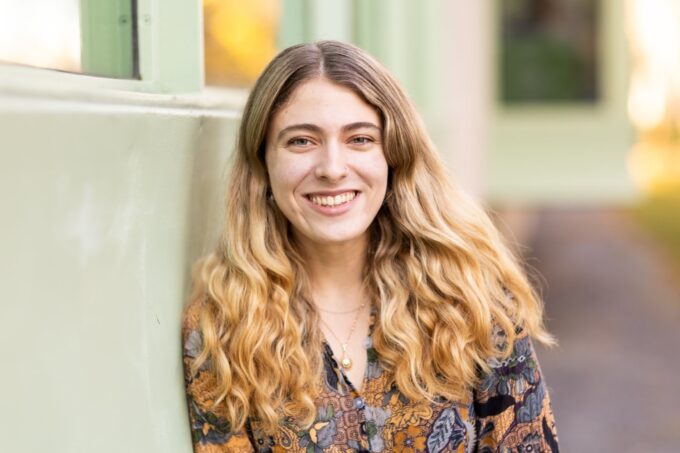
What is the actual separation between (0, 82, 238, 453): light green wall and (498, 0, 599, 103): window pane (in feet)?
34.5

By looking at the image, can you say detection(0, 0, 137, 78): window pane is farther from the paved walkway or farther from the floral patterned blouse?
the paved walkway

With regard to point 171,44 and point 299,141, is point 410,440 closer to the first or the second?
point 299,141

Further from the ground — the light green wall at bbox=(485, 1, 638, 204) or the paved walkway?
the light green wall at bbox=(485, 1, 638, 204)

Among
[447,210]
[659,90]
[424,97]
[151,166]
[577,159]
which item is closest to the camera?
[151,166]

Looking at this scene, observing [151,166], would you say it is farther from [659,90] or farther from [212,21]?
[659,90]

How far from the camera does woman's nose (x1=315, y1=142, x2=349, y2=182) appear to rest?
2271 mm

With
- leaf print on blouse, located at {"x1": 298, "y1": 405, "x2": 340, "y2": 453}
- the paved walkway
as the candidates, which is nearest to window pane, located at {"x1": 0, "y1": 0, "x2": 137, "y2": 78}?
leaf print on blouse, located at {"x1": 298, "y1": 405, "x2": 340, "y2": 453}

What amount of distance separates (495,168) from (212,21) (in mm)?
9346

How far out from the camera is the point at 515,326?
2402 millimetres

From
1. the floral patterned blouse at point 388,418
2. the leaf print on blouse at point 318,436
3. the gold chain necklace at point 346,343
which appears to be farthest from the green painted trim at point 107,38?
the leaf print on blouse at point 318,436

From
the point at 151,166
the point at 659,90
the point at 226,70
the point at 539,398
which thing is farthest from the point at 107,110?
the point at 659,90

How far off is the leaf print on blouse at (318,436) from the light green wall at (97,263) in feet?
0.88

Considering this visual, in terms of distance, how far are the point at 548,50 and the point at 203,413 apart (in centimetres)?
1116

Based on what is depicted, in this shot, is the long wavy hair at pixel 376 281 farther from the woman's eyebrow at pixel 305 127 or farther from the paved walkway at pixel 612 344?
the paved walkway at pixel 612 344
